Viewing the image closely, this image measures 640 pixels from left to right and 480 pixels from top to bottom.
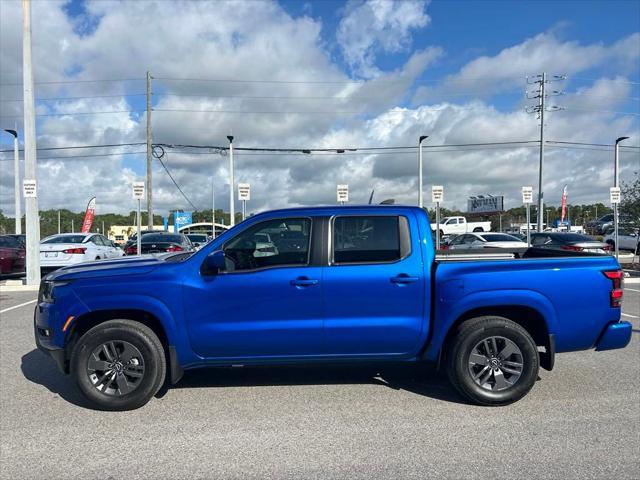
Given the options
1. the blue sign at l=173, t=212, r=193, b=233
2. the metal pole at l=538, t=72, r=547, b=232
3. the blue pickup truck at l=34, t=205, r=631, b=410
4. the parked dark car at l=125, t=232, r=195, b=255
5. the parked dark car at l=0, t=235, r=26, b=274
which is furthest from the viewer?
the blue sign at l=173, t=212, r=193, b=233

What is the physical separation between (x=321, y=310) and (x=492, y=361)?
1676 millimetres

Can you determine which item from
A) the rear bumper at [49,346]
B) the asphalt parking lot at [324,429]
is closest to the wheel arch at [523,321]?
the asphalt parking lot at [324,429]

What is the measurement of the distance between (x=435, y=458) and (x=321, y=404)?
4.52 feet

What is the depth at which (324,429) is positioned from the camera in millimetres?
4191

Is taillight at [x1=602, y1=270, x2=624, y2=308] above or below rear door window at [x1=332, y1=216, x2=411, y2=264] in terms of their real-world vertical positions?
below

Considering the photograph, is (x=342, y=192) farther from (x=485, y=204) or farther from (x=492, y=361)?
(x=485, y=204)

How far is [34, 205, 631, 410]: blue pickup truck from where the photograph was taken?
459 centimetres

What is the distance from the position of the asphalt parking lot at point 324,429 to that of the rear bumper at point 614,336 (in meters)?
0.54

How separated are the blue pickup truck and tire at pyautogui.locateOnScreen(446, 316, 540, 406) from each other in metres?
0.01

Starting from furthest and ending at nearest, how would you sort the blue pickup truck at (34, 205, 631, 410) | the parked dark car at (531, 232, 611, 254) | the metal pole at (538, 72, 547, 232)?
the metal pole at (538, 72, 547, 232) → the parked dark car at (531, 232, 611, 254) → the blue pickup truck at (34, 205, 631, 410)

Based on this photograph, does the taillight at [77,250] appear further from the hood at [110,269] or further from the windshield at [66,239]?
the hood at [110,269]

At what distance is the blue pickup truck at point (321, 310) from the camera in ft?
15.1

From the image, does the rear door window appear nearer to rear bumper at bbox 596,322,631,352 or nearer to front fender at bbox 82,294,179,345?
front fender at bbox 82,294,179,345

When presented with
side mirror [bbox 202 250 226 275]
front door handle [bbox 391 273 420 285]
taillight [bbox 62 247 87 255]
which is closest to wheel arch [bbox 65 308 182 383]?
side mirror [bbox 202 250 226 275]
